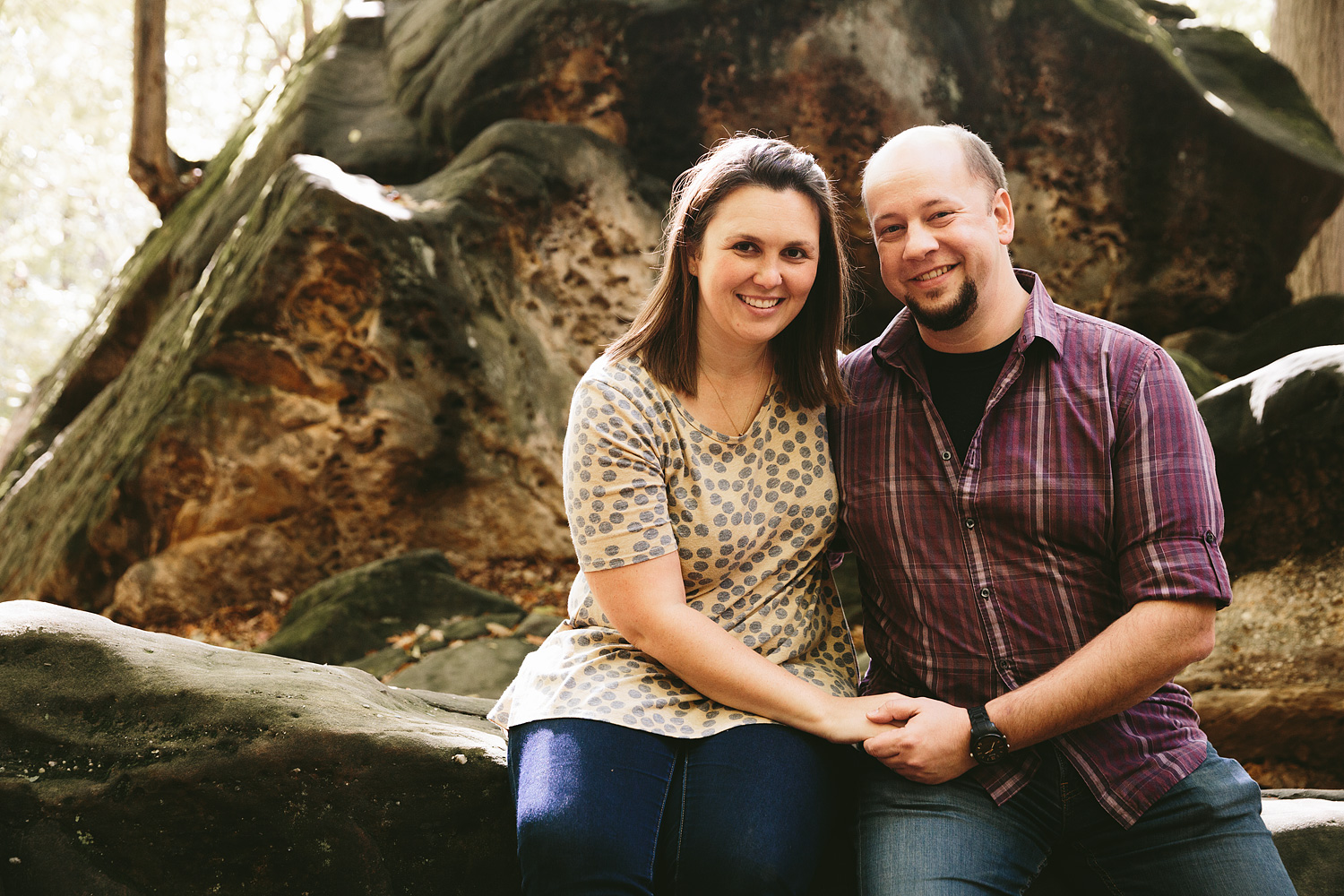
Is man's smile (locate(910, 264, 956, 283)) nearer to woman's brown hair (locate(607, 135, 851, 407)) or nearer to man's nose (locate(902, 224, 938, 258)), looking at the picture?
man's nose (locate(902, 224, 938, 258))

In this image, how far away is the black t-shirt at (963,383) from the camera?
2.60 m

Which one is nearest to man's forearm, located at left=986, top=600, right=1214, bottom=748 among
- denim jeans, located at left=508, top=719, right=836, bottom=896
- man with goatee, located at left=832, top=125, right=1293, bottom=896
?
man with goatee, located at left=832, top=125, right=1293, bottom=896

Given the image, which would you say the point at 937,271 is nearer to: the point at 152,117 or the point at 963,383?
the point at 963,383

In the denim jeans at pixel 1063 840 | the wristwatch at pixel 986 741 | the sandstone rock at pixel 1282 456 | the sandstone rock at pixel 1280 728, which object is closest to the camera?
the denim jeans at pixel 1063 840

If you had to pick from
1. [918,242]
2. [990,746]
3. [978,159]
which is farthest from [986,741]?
[978,159]

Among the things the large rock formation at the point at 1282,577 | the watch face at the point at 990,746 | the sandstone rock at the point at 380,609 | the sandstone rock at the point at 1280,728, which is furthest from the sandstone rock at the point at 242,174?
the watch face at the point at 990,746

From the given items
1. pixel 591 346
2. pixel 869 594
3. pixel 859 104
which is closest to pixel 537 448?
pixel 591 346

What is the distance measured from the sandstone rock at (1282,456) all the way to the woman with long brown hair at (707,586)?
2.43 metres

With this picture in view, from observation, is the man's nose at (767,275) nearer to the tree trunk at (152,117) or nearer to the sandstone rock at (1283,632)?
the sandstone rock at (1283,632)

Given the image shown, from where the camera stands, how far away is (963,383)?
2664 mm

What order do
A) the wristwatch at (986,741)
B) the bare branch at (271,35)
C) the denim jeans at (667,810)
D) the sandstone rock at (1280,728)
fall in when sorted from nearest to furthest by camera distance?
the denim jeans at (667,810), the wristwatch at (986,741), the sandstone rock at (1280,728), the bare branch at (271,35)

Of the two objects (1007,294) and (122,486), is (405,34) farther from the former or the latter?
(1007,294)

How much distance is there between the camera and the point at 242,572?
6.29 metres

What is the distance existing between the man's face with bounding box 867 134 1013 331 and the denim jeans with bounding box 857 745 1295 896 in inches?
46.5
